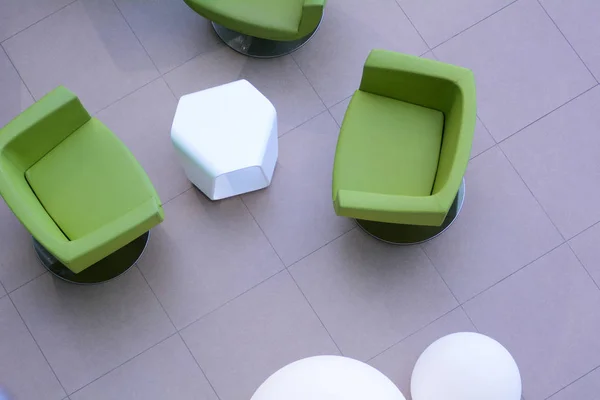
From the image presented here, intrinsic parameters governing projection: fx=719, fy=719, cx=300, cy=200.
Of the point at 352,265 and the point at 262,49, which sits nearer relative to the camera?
the point at 352,265

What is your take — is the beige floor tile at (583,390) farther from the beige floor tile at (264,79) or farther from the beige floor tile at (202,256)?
the beige floor tile at (264,79)

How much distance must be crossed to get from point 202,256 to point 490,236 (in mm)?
1662

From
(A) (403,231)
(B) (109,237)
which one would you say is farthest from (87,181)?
(A) (403,231)

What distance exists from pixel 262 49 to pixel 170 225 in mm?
1221

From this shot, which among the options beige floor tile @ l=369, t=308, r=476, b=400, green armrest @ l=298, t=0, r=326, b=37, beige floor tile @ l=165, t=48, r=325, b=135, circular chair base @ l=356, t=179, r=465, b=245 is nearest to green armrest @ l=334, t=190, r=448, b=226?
circular chair base @ l=356, t=179, r=465, b=245

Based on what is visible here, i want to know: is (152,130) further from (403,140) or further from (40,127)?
(403,140)

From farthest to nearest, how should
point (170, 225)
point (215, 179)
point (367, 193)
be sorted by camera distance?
point (170, 225), point (215, 179), point (367, 193)

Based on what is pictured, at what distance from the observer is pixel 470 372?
313 centimetres

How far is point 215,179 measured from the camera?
390 cm

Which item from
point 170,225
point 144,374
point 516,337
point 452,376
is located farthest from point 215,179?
point 516,337

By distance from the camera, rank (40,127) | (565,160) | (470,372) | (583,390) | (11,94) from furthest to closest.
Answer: (11,94) < (565,160) < (583,390) < (40,127) < (470,372)

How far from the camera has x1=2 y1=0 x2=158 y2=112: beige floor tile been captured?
439 cm

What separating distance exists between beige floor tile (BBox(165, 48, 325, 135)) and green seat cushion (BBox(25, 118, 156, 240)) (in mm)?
722

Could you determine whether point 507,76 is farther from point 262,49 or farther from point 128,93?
point 128,93
